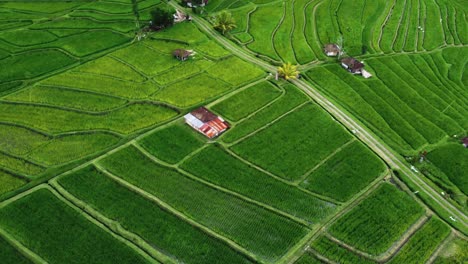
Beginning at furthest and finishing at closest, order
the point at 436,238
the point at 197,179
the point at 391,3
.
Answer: the point at 391,3 → the point at 197,179 → the point at 436,238

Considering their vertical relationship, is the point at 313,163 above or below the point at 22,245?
above

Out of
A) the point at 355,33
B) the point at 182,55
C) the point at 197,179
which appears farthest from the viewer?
the point at 355,33

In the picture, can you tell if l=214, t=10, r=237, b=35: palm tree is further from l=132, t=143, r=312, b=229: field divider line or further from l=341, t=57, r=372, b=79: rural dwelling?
l=132, t=143, r=312, b=229: field divider line

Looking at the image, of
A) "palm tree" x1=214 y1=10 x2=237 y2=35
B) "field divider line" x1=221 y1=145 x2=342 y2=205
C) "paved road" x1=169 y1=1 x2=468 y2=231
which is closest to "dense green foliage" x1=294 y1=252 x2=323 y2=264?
"field divider line" x1=221 y1=145 x2=342 y2=205

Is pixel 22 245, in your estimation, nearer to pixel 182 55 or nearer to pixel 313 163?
pixel 313 163

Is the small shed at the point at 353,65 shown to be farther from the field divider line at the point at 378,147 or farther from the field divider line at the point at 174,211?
the field divider line at the point at 174,211

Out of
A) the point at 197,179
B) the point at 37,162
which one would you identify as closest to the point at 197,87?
the point at 197,179
